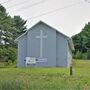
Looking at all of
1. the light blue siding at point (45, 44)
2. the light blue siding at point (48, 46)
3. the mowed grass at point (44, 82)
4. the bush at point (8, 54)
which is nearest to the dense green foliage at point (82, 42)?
the bush at point (8, 54)

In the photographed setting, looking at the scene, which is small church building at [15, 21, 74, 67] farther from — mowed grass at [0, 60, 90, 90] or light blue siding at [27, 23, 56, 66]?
mowed grass at [0, 60, 90, 90]

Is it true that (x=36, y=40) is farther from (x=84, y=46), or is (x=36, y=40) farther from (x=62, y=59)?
(x=84, y=46)

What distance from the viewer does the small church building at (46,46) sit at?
156 ft

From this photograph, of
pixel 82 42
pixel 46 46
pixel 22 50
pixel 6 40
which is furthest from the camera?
pixel 82 42

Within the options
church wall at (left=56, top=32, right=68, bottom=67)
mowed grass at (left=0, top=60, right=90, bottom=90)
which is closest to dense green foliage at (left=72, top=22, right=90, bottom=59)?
church wall at (left=56, top=32, right=68, bottom=67)

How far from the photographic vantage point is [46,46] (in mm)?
47656

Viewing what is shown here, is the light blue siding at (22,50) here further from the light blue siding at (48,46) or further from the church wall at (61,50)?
the church wall at (61,50)

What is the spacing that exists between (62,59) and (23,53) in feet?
17.5

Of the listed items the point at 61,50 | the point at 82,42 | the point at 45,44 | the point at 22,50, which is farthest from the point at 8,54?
the point at 82,42

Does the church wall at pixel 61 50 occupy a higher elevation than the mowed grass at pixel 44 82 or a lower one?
higher

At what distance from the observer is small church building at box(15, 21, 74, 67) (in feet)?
156

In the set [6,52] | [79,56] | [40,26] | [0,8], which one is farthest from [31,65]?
[79,56]

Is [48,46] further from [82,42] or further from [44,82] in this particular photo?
[82,42]

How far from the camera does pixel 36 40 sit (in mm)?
48062
